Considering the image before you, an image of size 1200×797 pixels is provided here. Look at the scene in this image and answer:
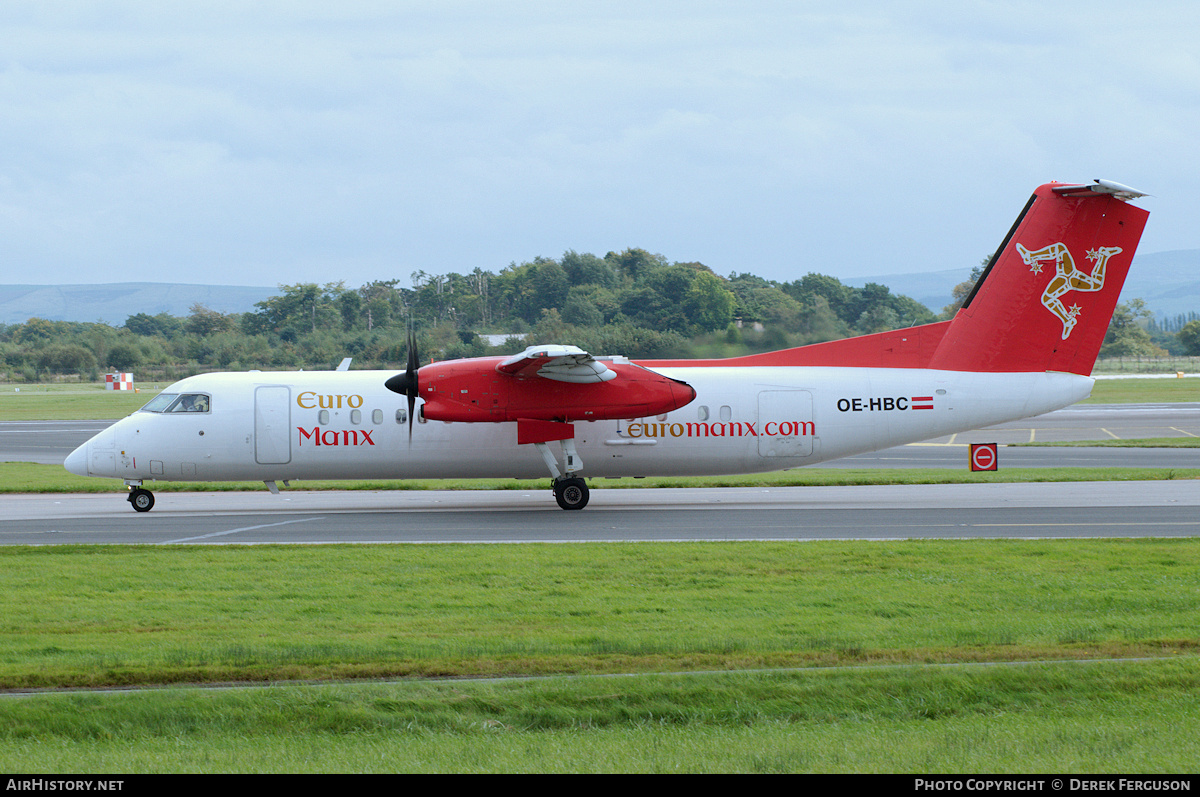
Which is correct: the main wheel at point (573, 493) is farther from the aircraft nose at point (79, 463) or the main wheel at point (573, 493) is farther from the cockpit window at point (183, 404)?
the aircraft nose at point (79, 463)

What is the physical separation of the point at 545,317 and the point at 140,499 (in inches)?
622

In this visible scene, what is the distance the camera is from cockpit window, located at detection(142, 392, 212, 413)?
75.7 ft

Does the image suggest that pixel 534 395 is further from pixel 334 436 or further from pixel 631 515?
pixel 334 436

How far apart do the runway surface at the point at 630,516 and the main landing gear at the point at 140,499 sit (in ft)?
1.10

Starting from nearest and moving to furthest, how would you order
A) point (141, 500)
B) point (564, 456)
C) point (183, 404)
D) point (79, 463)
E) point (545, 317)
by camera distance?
1. point (564, 456)
2. point (79, 463)
3. point (183, 404)
4. point (141, 500)
5. point (545, 317)

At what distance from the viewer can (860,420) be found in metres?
22.8

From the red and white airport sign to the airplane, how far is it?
12.9 feet

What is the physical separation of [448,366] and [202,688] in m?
13.4

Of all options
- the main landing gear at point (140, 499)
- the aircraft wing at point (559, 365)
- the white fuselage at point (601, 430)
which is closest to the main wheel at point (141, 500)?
the main landing gear at point (140, 499)

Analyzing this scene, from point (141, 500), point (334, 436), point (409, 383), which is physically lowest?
point (141, 500)

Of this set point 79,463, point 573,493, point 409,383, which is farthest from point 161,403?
point 573,493

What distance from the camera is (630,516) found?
846 inches
